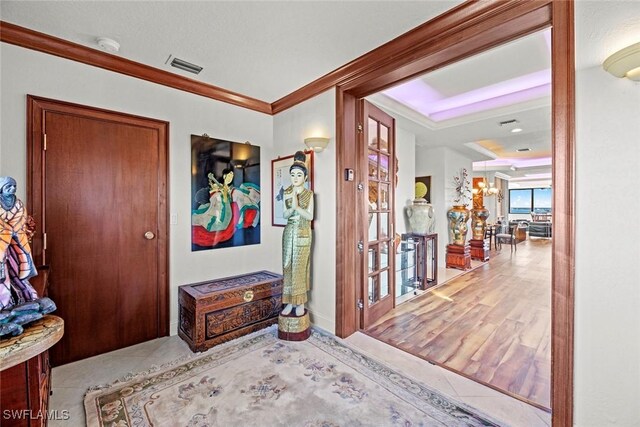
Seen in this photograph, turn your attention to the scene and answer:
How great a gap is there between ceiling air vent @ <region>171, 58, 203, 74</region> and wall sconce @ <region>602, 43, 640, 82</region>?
272 centimetres

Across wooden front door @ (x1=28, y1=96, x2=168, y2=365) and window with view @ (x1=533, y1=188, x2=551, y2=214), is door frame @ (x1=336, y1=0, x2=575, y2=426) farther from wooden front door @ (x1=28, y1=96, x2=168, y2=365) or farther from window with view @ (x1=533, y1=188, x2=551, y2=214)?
window with view @ (x1=533, y1=188, x2=551, y2=214)

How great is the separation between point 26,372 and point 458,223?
577 centimetres

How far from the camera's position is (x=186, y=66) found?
2.46 m

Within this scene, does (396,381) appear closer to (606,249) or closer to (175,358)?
(606,249)

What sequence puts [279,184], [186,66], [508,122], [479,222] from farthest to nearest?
[479,222] < [508,122] < [279,184] < [186,66]

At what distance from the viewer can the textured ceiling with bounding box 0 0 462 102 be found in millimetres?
1749

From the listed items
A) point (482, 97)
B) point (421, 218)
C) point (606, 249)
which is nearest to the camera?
point (606, 249)

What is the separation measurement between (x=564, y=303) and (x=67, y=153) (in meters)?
3.41

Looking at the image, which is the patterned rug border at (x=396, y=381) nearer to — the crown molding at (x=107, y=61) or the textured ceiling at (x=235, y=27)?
the textured ceiling at (x=235, y=27)

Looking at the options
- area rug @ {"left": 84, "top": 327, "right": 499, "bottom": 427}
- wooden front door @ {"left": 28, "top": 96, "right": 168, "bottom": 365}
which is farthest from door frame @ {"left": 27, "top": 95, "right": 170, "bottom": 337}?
area rug @ {"left": 84, "top": 327, "right": 499, "bottom": 427}

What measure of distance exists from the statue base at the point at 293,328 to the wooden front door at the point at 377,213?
1.94 feet

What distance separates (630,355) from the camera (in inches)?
49.9

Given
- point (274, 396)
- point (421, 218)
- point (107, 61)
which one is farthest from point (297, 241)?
point (421, 218)

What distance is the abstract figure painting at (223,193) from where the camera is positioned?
9.33 ft
